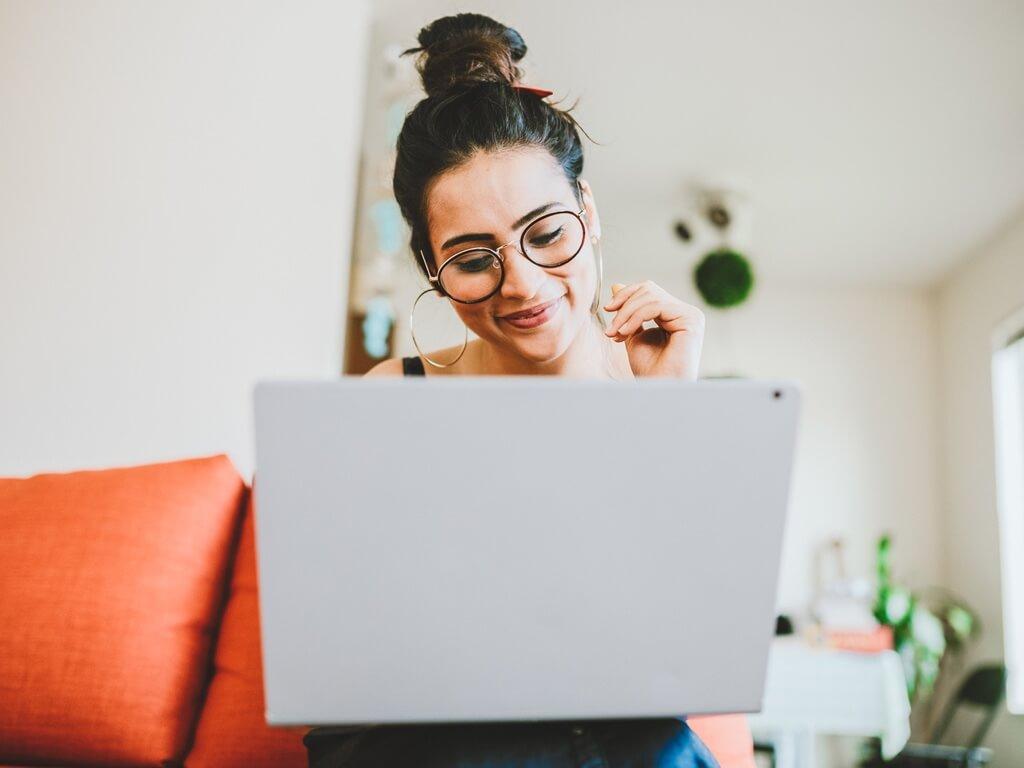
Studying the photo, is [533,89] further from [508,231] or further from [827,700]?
[827,700]

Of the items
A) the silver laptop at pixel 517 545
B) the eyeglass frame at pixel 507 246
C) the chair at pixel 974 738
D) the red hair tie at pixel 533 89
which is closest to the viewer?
the silver laptop at pixel 517 545

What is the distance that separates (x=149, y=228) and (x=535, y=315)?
3.39ft

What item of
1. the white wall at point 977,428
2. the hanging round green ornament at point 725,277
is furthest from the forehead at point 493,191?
the white wall at point 977,428

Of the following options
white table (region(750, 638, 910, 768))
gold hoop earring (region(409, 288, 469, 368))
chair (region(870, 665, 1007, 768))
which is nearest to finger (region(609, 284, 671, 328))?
gold hoop earring (region(409, 288, 469, 368))

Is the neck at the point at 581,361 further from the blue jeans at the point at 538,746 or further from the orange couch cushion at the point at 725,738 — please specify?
the blue jeans at the point at 538,746

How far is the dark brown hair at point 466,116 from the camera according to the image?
1248 mm

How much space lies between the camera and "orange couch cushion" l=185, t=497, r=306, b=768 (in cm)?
104

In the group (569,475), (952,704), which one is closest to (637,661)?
(569,475)

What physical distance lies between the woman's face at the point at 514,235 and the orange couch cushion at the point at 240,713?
1.80 feet

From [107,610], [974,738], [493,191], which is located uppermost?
[493,191]

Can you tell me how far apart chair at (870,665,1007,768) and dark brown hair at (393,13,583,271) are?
377 centimetres

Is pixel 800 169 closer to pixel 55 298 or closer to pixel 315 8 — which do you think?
pixel 315 8

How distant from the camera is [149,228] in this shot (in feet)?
5.68

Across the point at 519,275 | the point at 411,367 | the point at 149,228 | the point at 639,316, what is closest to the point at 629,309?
the point at 639,316
